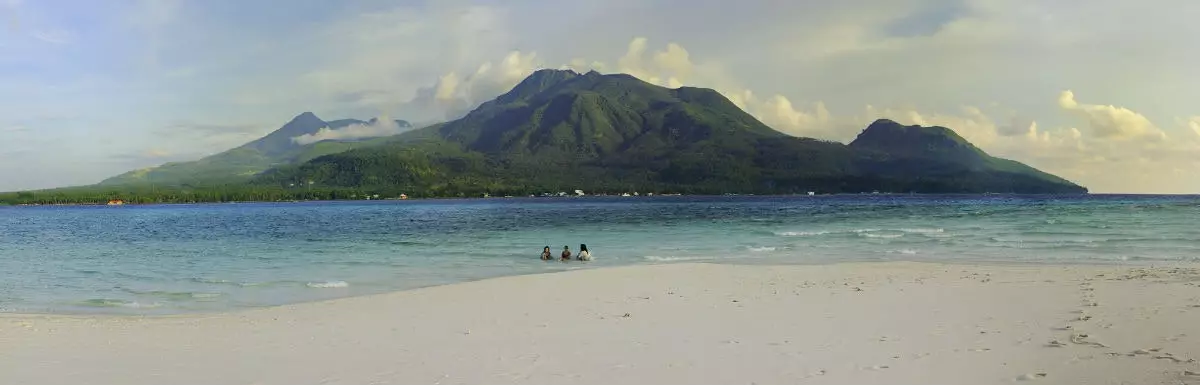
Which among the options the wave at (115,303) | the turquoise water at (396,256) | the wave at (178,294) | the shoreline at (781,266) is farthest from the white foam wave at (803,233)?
the wave at (115,303)

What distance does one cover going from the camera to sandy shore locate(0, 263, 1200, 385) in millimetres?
9336

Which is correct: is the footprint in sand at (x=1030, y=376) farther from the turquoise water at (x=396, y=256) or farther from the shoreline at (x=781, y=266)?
the turquoise water at (x=396, y=256)

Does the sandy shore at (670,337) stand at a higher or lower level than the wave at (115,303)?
higher

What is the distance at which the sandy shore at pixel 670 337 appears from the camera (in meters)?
9.34

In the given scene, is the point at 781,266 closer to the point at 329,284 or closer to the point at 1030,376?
A: the point at 329,284

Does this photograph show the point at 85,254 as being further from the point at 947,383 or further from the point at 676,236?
the point at 947,383

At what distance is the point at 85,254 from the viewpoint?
36.4 meters

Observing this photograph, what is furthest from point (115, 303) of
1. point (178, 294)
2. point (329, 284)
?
point (329, 284)

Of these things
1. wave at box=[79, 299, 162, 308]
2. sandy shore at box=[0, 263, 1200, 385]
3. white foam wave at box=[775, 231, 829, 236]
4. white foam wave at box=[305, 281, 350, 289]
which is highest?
white foam wave at box=[775, 231, 829, 236]

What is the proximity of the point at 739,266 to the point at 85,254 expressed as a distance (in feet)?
109

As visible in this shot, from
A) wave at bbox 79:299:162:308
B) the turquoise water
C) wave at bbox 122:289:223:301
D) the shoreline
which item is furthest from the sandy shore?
the turquoise water

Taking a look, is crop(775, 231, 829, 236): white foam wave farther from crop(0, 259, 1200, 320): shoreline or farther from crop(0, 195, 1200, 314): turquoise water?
crop(0, 259, 1200, 320): shoreline

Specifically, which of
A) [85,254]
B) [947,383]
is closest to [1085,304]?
[947,383]

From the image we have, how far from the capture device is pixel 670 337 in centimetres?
1171
